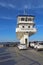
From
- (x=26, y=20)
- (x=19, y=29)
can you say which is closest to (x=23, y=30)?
(x=19, y=29)

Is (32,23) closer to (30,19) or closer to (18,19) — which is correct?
(30,19)

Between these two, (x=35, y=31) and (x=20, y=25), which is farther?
(x=20, y=25)

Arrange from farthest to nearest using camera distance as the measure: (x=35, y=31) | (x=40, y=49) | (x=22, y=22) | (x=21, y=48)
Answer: (x=22, y=22) < (x=35, y=31) < (x=21, y=48) < (x=40, y=49)

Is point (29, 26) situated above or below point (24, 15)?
below

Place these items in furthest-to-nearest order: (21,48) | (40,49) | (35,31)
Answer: (35,31) → (21,48) → (40,49)

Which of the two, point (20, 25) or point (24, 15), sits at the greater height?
point (24, 15)

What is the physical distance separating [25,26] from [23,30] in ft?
10.6

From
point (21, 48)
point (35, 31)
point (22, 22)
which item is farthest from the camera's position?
point (22, 22)

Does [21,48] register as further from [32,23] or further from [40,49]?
[32,23]

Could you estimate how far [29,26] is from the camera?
5244 centimetres

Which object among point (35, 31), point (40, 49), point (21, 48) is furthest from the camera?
point (35, 31)

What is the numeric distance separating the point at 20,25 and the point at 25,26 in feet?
5.55

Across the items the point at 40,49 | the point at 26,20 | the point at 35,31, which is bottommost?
the point at 40,49

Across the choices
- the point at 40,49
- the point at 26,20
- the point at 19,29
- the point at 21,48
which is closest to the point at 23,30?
the point at 19,29
